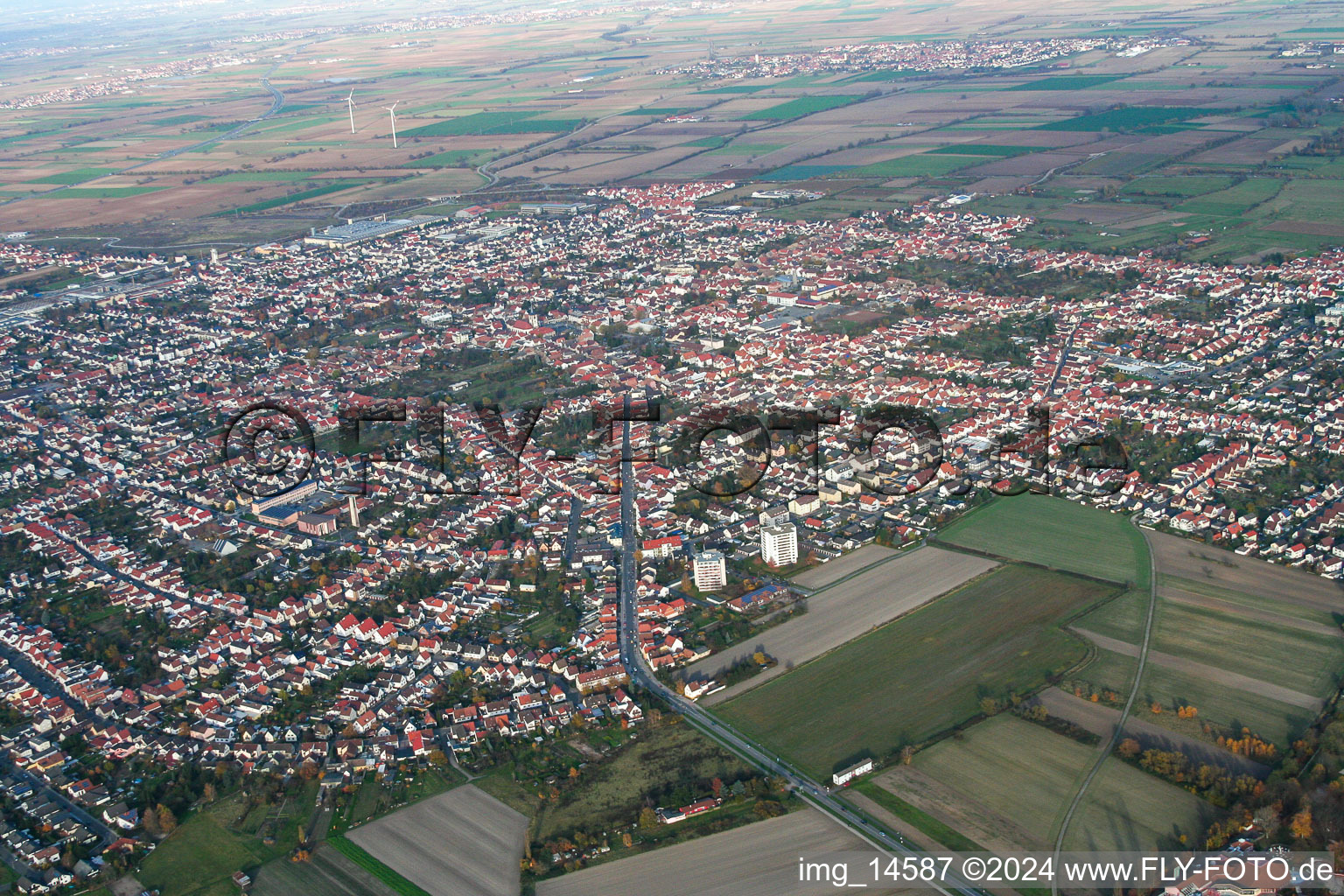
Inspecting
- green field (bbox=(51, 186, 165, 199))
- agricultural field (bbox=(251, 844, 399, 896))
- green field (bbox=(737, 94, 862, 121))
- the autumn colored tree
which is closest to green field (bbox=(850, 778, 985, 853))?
the autumn colored tree

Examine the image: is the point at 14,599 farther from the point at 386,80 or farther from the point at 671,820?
the point at 386,80

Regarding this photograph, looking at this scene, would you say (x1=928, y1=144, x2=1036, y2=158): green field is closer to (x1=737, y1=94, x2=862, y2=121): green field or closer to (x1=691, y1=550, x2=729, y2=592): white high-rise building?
(x1=737, y1=94, x2=862, y2=121): green field

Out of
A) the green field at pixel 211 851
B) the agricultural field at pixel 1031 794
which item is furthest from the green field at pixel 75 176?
the agricultural field at pixel 1031 794

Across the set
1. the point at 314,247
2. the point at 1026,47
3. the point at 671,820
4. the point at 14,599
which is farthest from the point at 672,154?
the point at 671,820

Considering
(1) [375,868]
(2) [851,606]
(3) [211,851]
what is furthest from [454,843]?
(2) [851,606]

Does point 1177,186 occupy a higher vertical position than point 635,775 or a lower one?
higher

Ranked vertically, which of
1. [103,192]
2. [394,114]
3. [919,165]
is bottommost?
[919,165]

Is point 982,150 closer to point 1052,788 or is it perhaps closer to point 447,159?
point 447,159
